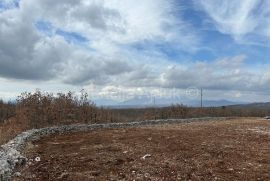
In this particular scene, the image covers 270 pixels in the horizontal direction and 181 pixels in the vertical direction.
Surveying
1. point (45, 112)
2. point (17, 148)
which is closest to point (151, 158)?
point (17, 148)

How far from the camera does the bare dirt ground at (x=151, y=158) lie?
15633 millimetres

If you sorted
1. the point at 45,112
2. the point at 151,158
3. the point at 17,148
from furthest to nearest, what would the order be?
the point at 45,112 → the point at 17,148 → the point at 151,158

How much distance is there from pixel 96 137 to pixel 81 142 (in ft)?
7.48

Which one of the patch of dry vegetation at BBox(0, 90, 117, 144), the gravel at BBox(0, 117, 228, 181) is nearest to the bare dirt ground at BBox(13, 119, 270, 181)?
the gravel at BBox(0, 117, 228, 181)

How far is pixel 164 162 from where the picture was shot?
17562 mm

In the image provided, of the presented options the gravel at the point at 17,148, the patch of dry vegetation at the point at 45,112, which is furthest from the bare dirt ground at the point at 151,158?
the patch of dry vegetation at the point at 45,112

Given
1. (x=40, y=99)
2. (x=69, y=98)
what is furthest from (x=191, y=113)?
(x=40, y=99)

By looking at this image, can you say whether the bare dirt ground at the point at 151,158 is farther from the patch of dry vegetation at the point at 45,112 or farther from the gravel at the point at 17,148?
the patch of dry vegetation at the point at 45,112

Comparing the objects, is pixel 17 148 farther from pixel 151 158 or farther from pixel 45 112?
pixel 45 112

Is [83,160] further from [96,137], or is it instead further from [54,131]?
[54,131]

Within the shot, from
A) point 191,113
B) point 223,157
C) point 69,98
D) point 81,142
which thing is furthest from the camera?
point 191,113

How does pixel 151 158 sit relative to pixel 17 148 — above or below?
below

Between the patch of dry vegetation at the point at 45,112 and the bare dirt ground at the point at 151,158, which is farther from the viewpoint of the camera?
the patch of dry vegetation at the point at 45,112

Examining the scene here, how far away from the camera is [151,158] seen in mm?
18391
